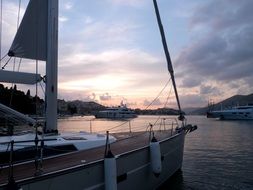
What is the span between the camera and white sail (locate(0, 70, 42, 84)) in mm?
10387

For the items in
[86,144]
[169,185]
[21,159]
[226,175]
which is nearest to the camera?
[21,159]

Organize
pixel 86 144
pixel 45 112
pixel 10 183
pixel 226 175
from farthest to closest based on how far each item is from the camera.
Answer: pixel 226 175, pixel 45 112, pixel 86 144, pixel 10 183

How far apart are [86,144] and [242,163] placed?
12628 millimetres

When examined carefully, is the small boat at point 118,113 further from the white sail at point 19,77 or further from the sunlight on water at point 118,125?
the white sail at point 19,77

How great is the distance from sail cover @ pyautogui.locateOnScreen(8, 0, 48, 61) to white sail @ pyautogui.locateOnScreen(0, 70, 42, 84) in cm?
83

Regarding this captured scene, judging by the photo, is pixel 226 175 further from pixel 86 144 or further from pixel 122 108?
pixel 122 108

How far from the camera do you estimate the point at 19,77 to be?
10672mm

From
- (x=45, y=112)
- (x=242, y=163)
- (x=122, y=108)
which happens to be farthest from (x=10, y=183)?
(x=122, y=108)

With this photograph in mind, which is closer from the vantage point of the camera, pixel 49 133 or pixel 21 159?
pixel 21 159

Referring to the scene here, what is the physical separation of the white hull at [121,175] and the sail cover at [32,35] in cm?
456

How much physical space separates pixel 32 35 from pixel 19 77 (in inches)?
67.3

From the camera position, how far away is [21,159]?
28.3ft

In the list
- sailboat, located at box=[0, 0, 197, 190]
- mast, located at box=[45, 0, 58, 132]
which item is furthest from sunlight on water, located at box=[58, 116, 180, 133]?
mast, located at box=[45, 0, 58, 132]

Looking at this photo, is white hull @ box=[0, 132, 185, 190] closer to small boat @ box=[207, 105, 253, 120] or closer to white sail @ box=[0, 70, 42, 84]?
white sail @ box=[0, 70, 42, 84]
